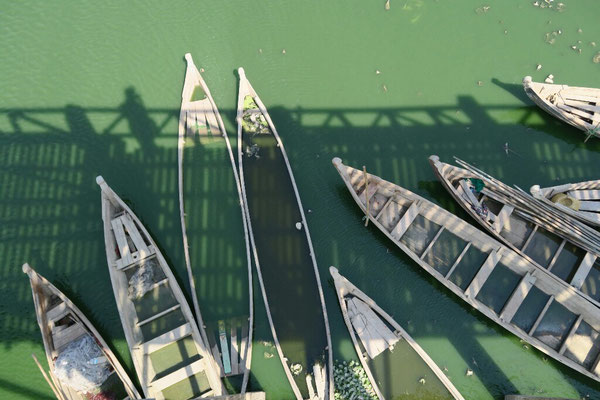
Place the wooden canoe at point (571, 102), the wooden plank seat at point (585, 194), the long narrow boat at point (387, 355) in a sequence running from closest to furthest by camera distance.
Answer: the long narrow boat at point (387, 355) < the wooden plank seat at point (585, 194) < the wooden canoe at point (571, 102)

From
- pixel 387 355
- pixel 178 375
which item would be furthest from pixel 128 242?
pixel 387 355

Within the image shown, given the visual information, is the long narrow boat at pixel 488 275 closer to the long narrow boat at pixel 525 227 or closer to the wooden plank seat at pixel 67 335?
the long narrow boat at pixel 525 227

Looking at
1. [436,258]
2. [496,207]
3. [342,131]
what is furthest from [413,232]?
[342,131]

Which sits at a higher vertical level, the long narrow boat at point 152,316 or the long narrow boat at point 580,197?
the long narrow boat at point 580,197

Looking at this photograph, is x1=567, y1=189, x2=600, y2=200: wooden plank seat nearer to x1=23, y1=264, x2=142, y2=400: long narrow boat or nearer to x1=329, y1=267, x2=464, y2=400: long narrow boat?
x1=329, y1=267, x2=464, y2=400: long narrow boat

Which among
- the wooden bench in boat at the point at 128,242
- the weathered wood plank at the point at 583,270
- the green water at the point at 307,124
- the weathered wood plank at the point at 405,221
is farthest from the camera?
the weathered wood plank at the point at 405,221

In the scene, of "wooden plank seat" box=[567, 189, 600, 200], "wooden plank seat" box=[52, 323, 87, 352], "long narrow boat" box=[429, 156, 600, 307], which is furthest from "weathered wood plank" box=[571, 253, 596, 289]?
"wooden plank seat" box=[52, 323, 87, 352]

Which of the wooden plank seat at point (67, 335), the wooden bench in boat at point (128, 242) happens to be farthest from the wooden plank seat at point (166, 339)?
the wooden bench in boat at point (128, 242)
